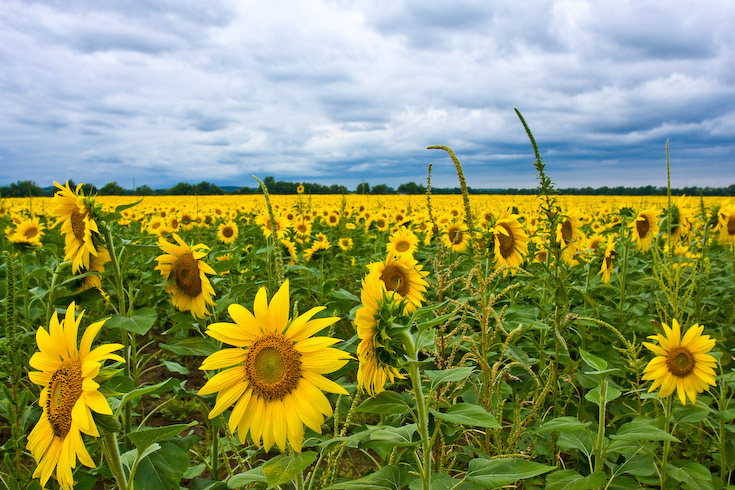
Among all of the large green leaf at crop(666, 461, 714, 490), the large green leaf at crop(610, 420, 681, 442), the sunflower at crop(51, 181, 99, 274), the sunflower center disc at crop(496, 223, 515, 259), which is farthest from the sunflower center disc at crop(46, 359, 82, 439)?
the sunflower center disc at crop(496, 223, 515, 259)

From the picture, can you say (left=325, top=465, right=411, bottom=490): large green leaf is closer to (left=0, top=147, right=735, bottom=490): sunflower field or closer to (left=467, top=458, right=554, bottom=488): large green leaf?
(left=0, top=147, right=735, bottom=490): sunflower field

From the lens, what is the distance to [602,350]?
3.28m

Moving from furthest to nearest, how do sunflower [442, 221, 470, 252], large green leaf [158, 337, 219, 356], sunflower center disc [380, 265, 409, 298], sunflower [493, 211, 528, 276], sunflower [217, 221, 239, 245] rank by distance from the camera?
1. sunflower [217, 221, 239, 245]
2. sunflower [442, 221, 470, 252]
3. sunflower [493, 211, 528, 276]
4. sunflower center disc [380, 265, 409, 298]
5. large green leaf [158, 337, 219, 356]

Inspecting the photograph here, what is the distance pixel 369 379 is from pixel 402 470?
0.42 metres

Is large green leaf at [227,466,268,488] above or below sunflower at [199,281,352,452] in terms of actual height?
below


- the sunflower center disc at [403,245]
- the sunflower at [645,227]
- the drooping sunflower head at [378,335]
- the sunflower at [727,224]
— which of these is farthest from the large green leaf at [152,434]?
the sunflower at [727,224]

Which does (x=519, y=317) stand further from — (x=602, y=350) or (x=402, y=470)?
(x=402, y=470)

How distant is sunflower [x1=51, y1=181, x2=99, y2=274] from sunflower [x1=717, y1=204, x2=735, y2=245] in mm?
6176

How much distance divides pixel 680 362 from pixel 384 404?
186 cm

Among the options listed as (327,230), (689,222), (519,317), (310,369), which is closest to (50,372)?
(310,369)

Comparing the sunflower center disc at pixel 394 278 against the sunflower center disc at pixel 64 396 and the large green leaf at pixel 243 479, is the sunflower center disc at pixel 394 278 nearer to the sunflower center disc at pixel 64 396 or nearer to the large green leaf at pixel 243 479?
the large green leaf at pixel 243 479

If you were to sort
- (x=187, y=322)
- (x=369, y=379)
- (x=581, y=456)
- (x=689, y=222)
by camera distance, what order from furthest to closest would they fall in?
(x=689, y=222) < (x=581, y=456) < (x=187, y=322) < (x=369, y=379)

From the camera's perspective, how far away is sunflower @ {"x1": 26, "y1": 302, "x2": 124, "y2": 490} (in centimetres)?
112

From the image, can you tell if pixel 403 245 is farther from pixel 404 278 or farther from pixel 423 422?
pixel 423 422
